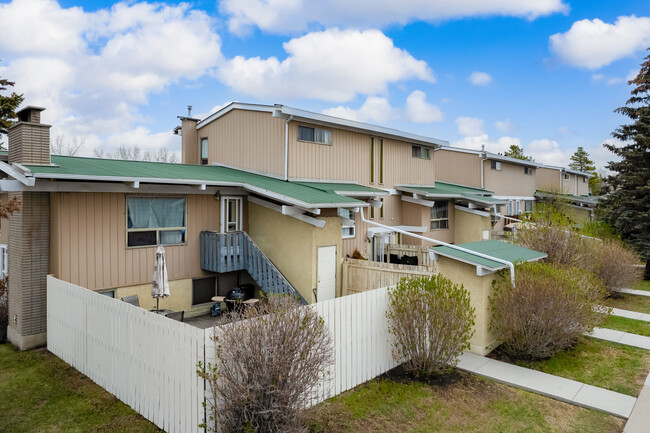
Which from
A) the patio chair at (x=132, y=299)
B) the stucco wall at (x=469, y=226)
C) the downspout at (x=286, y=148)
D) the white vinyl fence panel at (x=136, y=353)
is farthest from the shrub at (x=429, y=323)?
the stucco wall at (x=469, y=226)

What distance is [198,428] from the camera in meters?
5.56

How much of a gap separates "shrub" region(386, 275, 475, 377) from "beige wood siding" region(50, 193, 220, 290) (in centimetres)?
737

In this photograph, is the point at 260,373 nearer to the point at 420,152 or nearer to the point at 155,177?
the point at 155,177

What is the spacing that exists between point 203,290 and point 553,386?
402 inches

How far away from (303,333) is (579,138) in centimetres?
7404

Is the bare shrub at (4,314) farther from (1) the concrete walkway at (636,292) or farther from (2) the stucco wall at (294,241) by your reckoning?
(1) the concrete walkway at (636,292)

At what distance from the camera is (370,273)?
13.5 meters

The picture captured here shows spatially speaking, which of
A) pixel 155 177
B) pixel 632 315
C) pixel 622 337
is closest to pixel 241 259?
pixel 155 177

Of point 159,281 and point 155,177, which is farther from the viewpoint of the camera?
point 155,177

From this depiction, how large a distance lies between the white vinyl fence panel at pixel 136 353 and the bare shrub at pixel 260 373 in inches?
11.8

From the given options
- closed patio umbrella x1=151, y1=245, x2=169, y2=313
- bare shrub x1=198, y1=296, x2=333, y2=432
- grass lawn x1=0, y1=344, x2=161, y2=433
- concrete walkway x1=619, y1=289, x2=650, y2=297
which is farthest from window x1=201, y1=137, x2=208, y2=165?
concrete walkway x1=619, y1=289, x2=650, y2=297

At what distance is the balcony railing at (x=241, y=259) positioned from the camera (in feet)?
41.6

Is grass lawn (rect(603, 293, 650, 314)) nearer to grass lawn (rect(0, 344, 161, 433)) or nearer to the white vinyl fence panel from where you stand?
the white vinyl fence panel

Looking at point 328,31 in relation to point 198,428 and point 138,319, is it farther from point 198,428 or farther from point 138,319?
point 198,428
